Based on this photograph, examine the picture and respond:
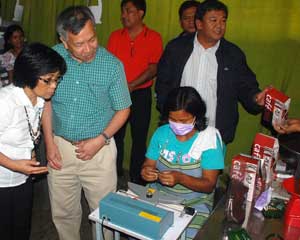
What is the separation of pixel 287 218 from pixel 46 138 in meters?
1.32

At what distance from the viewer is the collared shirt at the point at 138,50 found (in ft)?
10.4

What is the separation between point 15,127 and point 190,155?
0.89m

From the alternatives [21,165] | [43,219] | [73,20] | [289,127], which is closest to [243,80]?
[289,127]

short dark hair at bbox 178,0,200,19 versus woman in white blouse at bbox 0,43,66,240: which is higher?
short dark hair at bbox 178,0,200,19

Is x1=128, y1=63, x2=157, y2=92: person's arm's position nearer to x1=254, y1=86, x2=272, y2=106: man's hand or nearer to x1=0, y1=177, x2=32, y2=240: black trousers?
x1=254, y1=86, x2=272, y2=106: man's hand

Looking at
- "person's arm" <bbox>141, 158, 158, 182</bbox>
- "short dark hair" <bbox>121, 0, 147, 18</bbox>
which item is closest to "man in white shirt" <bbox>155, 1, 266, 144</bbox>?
"short dark hair" <bbox>121, 0, 147, 18</bbox>

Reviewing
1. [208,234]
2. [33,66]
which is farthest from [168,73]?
[208,234]

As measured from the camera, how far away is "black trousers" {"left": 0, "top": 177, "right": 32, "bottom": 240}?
1866 mm

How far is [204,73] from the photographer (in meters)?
2.52

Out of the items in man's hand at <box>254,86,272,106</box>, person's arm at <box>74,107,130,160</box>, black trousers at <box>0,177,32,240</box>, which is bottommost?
black trousers at <box>0,177,32,240</box>

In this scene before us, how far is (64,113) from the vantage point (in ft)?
6.28

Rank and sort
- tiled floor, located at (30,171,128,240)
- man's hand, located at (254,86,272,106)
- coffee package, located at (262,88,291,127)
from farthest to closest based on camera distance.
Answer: tiled floor, located at (30,171,128,240) < man's hand, located at (254,86,272,106) < coffee package, located at (262,88,291,127)

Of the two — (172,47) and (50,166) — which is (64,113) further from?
(172,47)

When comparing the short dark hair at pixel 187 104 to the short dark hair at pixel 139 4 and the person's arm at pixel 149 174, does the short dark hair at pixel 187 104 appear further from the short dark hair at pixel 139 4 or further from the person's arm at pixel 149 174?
the short dark hair at pixel 139 4
